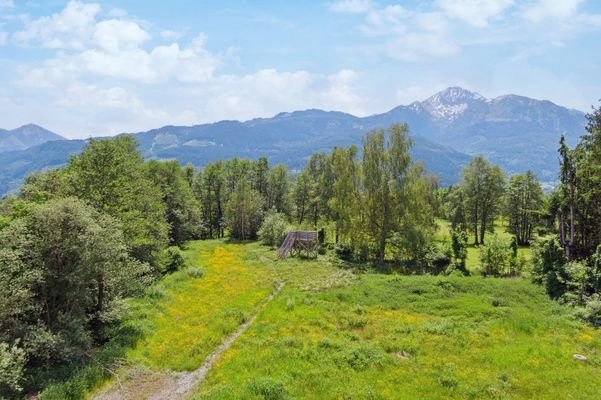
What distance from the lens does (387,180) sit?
52.2 meters

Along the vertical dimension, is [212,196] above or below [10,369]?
above

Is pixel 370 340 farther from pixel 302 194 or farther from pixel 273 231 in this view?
pixel 302 194

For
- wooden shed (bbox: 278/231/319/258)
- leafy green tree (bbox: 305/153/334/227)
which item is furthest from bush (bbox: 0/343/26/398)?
leafy green tree (bbox: 305/153/334/227)

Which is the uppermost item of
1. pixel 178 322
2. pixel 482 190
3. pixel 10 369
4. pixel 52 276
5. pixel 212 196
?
pixel 482 190

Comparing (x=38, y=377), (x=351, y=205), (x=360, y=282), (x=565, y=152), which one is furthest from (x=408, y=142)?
(x=38, y=377)

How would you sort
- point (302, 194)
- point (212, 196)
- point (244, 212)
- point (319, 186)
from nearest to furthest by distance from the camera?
1. point (319, 186)
2. point (244, 212)
3. point (302, 194)
4. point (212, 196)

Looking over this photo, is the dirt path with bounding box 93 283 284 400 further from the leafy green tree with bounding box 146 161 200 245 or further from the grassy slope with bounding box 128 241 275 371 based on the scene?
the leafy green tree with bounding box 146 161 200 245

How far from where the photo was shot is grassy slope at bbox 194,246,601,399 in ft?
60.3

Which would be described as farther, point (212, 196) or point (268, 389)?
point (212, 196)

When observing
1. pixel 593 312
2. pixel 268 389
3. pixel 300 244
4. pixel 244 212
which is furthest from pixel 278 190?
pixel 268 389

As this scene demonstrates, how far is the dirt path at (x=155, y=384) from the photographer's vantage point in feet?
60.9

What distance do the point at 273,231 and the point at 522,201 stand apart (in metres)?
47.2

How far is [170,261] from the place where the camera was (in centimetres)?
4519

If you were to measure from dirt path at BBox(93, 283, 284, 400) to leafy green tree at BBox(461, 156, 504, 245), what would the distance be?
63743 mm
